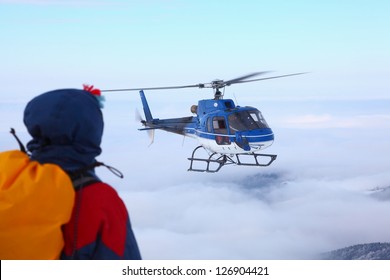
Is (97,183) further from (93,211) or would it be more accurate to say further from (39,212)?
(39,212)

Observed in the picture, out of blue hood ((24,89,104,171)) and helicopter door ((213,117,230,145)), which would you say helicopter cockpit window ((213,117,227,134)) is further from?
blue hood ((24,89,104,171))

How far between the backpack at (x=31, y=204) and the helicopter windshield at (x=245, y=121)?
12.1 meters

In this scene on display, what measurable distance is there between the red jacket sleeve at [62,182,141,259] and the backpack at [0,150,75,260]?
8cm

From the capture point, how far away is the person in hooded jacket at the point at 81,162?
2439 mm

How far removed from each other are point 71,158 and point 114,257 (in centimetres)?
55

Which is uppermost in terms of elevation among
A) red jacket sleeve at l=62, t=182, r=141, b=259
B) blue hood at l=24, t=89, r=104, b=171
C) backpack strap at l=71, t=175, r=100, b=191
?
blue hood at l=24, t=89, r=104, b=171

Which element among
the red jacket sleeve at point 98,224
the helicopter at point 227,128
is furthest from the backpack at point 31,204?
the helicopter at point 227,128

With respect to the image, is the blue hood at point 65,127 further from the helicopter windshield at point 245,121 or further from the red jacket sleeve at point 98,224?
the helicopter windshield at point 245,121

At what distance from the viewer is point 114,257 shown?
8.17 feet

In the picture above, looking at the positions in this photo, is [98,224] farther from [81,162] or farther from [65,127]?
[65,127]

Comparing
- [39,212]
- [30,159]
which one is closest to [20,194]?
[39,212]

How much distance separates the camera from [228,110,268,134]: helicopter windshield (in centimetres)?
1436

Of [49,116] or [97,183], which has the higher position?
[49,116]

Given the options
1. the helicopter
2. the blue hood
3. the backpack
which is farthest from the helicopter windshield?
the backpack
